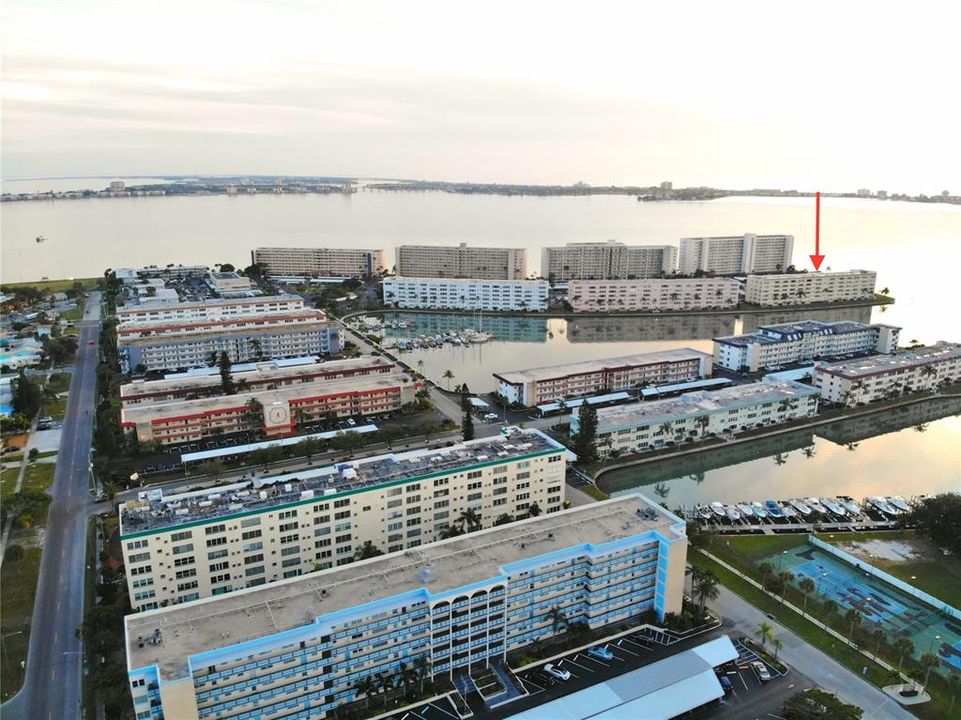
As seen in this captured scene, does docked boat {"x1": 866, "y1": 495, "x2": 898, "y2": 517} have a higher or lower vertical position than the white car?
higher

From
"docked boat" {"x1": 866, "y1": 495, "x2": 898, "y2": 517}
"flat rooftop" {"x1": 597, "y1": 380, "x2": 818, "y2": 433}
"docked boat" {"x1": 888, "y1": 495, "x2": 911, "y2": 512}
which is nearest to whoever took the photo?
"docked boat" {"x1": 866, "y1": 495, "x2": 898, "y2": 517}

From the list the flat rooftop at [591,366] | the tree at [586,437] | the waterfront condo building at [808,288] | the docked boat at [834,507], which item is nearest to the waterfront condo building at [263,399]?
the flat rooftop at [591,366]

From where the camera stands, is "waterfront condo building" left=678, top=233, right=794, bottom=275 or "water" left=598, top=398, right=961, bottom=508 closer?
"water" left=598, top=398, right=961, bottom=508

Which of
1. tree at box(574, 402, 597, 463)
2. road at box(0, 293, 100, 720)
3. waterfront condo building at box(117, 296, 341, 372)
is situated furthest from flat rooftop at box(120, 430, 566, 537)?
waterfront condo building at box(117, 296, 341, 372)

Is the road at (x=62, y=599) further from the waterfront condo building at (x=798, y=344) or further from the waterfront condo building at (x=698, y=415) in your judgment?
the waterfront condo building at (x=798, y=344)

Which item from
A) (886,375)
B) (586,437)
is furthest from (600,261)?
(586,437)

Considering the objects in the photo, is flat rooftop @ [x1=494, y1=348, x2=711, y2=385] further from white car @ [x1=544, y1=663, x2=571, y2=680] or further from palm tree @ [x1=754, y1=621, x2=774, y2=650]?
white car @ [x1=544, y1=663, x2=571, y2=680]
